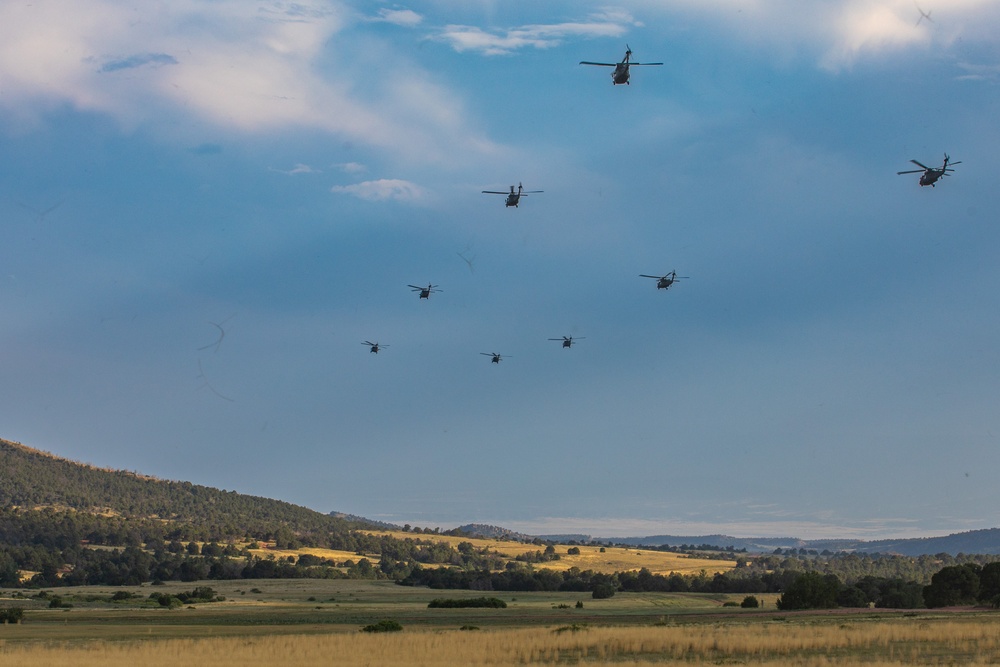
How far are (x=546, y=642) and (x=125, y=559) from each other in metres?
136

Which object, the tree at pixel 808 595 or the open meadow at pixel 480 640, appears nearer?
the open meadow at pixel 480 640

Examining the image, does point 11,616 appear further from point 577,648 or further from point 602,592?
point 602,592

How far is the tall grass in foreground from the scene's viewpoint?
1662 inches

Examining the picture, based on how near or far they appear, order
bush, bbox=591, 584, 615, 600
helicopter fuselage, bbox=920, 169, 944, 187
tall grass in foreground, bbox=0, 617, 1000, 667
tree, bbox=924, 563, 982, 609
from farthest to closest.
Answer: bush, bbox=591, 584, 615, 600 → tree, bbox=924, 563, 982, 609 → helicopter fuselage, bbox=920, 169, 944, 187 → tall grass in foreground, bbox=0, 617, 1000, 667

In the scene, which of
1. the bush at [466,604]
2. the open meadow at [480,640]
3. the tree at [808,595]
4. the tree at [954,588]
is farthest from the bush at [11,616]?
the tree at [954,588]

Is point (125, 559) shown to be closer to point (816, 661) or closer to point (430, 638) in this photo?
point (430, 638)

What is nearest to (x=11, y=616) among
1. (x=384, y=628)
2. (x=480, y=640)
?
(x=384, y=628)

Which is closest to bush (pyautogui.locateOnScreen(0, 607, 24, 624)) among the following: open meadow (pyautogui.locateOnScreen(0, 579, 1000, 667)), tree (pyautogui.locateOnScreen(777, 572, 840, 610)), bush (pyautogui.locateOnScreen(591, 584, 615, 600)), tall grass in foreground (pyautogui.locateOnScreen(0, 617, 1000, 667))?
open meadow (pyautogui.locateOnScreen(0, 579, 1000, 667))

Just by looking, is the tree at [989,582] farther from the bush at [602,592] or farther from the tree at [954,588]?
the bush at [602,592]

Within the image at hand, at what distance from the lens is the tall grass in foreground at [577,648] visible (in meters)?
42.2

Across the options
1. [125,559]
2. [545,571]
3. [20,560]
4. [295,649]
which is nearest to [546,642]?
[295,649]

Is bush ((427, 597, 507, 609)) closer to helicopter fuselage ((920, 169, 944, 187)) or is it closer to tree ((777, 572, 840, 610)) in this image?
tree ((777, 572, 840, 610))

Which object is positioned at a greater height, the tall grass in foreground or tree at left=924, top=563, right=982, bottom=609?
tree at left=924, top=563, right=982, bottom=609

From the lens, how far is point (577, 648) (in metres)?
49.7
